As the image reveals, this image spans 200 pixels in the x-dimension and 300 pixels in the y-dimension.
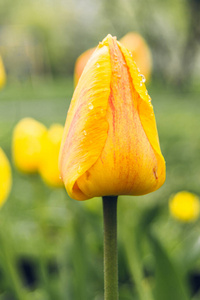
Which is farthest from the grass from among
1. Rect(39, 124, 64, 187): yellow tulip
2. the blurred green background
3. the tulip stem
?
the tulip stem

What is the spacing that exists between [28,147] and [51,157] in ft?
0.54

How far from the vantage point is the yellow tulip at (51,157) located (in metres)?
1.21

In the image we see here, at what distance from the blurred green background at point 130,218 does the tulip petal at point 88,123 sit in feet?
1.42

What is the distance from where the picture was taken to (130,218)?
164 cm

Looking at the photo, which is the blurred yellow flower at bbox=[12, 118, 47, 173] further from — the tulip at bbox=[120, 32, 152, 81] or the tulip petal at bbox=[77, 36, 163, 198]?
the tulip petal at bbox=[77, 36, 163, 198]

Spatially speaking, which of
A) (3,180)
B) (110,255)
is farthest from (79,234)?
(110,255)

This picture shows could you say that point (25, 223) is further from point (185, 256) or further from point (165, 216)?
point (185, 256)

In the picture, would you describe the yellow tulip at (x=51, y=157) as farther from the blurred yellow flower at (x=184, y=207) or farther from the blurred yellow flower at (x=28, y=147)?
the blurred yellow flower at (x=184, y=207)

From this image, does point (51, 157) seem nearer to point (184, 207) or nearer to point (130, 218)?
point (130, 218)

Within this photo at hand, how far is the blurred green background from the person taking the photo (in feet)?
4.02

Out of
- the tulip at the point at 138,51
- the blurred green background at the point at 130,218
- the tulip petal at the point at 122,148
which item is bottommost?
the blurred green background at the point at 130,218

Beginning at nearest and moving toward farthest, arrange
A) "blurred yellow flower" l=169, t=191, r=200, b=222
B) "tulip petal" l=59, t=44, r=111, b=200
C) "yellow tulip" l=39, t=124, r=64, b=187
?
"tulip petal" l=59, t=44, r=111, b=200 < "yellow tulip" l=39, t=124, r=64, b=187 < "blurred yellow flower" l=169, t=191, r=200, b=222

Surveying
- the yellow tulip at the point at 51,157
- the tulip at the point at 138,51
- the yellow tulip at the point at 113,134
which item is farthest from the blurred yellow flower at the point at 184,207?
the yellow tulip at the point at 113,134

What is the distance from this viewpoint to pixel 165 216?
Result: 2.50 meters
